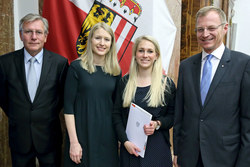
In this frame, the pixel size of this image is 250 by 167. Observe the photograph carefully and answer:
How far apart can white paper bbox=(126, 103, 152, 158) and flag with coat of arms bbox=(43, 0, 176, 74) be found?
0.99 m

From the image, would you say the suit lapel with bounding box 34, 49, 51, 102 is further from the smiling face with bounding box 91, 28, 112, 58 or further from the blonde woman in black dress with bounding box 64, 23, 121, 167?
the smiling face with bounding box 91, 28, 112, 58

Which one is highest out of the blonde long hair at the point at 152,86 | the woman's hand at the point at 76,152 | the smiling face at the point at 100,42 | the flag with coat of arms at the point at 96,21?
the flag with coat of arms at the point at 96,21

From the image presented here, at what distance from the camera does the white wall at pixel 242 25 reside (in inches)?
414

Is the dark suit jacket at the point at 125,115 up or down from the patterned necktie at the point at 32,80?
down

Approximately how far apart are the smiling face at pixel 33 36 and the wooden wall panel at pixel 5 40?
1194mm

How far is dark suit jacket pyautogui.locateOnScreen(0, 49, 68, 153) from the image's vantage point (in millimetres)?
2055

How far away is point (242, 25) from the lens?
1064 centimetres

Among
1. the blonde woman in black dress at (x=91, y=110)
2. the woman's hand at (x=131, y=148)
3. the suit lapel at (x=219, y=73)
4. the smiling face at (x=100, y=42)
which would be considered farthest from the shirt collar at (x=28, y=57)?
the suit lapel at (x=219, y=73)

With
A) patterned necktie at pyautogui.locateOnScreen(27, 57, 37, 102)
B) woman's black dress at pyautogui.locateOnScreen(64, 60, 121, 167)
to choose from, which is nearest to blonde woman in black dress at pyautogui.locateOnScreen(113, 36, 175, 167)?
woman's black dress at pyautogui.locateOnScreen(64, 60, 121, 167)

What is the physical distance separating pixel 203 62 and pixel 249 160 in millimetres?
732

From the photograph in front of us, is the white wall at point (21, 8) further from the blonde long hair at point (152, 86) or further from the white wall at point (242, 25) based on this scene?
the white wall at point (242, 25)

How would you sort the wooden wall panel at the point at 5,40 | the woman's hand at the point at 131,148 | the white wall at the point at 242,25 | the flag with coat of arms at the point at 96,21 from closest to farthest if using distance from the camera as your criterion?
the woman's hand at the point at 131,148
the flag with coat of arms at the point at 96,21
the wooden wall panel at the point at 5,40
the white wall at the point at 242,25

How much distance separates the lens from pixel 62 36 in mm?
2736

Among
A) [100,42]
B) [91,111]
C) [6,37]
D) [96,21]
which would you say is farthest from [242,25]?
[91,111]
